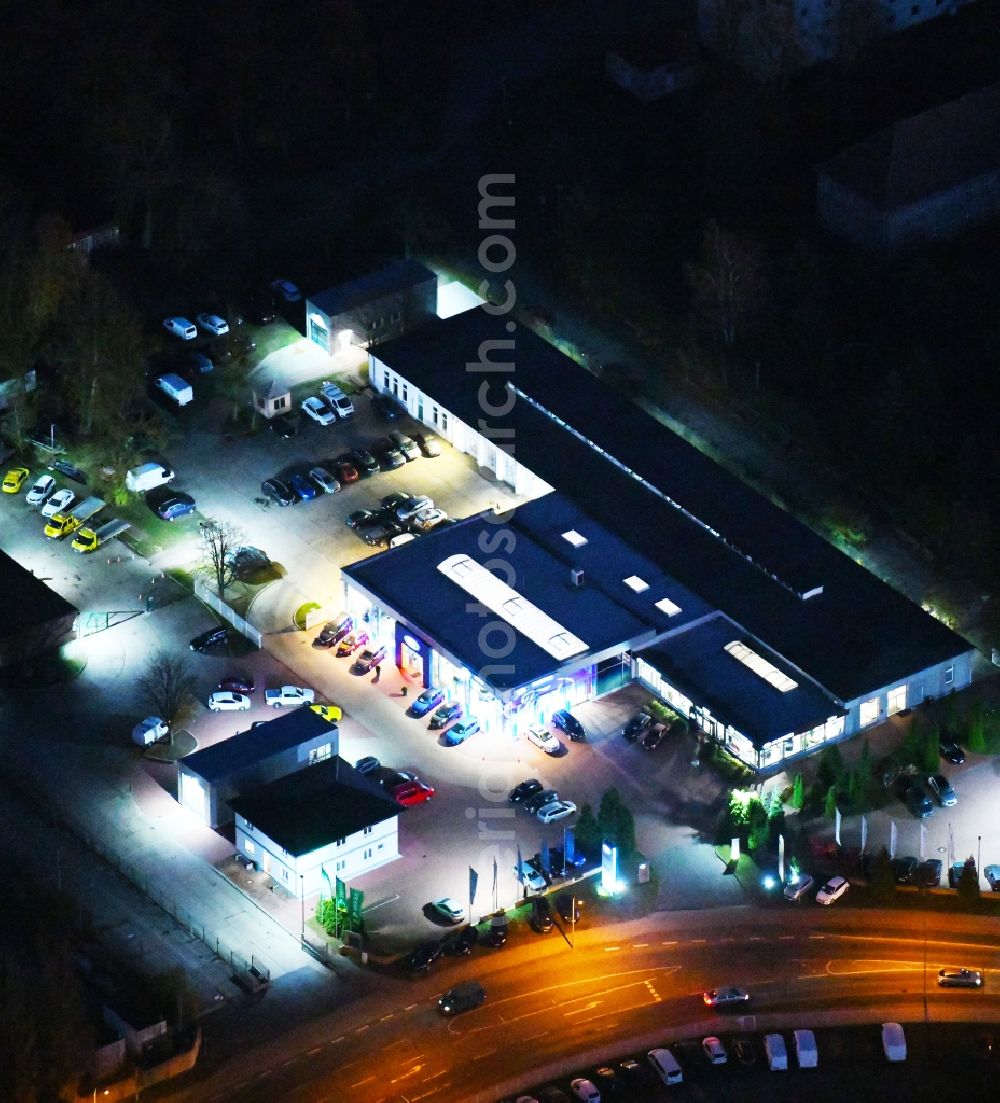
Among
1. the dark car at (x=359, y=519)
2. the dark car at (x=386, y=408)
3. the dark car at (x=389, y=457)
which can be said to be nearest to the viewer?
the dark car at (x=359, y=519)

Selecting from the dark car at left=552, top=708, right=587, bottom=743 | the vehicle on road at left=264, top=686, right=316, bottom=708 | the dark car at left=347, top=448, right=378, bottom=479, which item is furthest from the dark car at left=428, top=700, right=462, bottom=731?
the dark car at left=347, top=448, right=378, bottom=479

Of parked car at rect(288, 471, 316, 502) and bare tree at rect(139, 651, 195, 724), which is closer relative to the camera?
bare tree at rect(139, 651, 195, 724)

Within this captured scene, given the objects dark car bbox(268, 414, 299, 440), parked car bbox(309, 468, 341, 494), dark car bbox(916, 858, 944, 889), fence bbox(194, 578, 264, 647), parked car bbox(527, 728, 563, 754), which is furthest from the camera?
dark car bbox(268, 414, 299, 440)

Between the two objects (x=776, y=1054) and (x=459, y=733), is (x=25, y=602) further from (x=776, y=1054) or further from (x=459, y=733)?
(x=776, y=1054)

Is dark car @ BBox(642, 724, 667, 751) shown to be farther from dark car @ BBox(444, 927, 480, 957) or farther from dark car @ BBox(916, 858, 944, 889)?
dark car @ BBox(444, 927, 480, 957)

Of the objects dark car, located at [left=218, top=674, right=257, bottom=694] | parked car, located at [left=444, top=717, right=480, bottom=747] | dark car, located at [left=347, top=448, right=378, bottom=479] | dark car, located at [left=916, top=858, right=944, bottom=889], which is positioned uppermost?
dark car, located at [left=347, top=448, right=378, bottom=479]

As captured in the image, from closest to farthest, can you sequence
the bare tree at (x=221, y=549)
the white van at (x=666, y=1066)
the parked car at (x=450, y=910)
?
the white van at (x=666, y=1066) → the parked car at (x=450, y=910) → the bare tree at (x=221, y=549)

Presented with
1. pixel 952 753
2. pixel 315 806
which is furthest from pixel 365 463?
pixel 952 753

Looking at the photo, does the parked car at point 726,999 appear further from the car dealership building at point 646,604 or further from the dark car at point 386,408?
the dark car at point 386,408

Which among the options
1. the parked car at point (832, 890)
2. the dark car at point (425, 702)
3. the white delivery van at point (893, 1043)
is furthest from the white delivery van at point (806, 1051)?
the dark car at point (425, 702)
